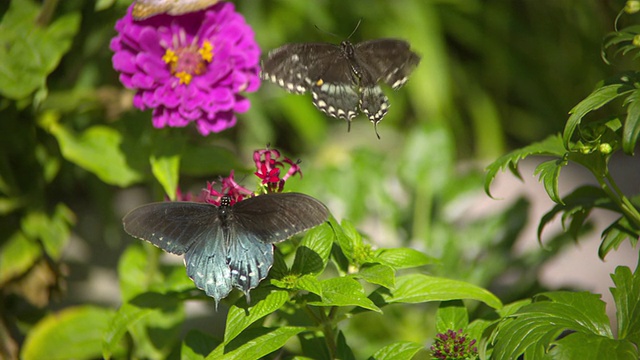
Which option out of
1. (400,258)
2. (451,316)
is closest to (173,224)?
(400,258)

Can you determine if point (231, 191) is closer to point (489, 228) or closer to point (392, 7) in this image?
point (489, 228)

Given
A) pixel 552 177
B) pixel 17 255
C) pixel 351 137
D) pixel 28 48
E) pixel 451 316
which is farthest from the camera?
pixel 351 137

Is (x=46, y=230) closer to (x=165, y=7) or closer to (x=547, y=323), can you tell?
(x=165, y=7)

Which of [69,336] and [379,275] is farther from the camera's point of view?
[69,336]

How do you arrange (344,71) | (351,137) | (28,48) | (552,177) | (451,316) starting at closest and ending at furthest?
(552,177)
(451,316)
(344,71)
(28,48)
(351,137)

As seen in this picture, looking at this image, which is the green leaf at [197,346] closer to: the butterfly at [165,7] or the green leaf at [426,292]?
the green leaf at [426,292]

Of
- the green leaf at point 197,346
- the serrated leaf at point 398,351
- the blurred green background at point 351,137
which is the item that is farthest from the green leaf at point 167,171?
the serrated leaf at point 398,351
